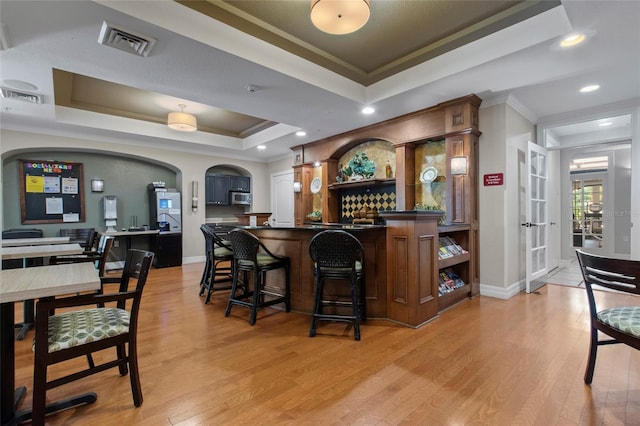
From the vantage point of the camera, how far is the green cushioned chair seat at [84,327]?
5.02 feet

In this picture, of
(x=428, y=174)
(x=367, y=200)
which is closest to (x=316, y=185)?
(x=367, y=200)

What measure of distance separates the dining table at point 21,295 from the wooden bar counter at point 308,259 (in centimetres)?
192

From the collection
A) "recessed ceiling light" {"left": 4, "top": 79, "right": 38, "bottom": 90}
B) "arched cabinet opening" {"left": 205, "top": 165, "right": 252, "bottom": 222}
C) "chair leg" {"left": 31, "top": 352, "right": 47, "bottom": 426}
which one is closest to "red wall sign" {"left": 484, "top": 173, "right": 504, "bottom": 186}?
"chair leg" {"left": 31, "top": 352, "right": 47, "bottom": 426}

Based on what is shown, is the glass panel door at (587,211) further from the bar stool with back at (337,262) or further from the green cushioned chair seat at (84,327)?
the green cushioned chair seat at (84,327)

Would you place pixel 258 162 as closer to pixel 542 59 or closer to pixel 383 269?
pixel 383 269


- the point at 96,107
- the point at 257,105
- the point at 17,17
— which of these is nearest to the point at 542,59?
the point at 257,105

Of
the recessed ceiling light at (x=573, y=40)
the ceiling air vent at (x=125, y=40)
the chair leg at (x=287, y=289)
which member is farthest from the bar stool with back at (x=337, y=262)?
the recessed ceiling light at (x=573, y=40)

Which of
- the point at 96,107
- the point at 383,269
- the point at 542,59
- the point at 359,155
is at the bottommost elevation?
the point at 383,269

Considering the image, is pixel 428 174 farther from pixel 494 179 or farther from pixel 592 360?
pixel 592 360

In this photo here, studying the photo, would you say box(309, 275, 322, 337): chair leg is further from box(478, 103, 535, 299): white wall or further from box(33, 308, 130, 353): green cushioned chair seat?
box(478, 103, 535, 299): white wall

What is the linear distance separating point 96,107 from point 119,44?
3523 mm

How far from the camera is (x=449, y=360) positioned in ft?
7.48

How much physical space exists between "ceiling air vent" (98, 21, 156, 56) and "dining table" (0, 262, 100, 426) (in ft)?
6.54

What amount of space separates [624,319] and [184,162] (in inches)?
300
